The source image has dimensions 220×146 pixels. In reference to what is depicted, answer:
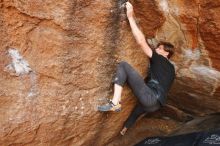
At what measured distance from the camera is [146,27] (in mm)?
5250

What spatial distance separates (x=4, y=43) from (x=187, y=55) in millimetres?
2261

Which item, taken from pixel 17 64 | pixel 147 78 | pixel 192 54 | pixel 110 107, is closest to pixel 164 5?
pixel 192 54

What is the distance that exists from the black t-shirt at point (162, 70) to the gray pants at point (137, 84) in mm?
193

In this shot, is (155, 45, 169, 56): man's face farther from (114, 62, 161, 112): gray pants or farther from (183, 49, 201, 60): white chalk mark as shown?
(114, 62, 161, 112): gray pants

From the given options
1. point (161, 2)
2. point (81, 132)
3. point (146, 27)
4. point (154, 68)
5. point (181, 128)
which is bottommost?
point (181, 128)

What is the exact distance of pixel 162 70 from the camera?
517cm

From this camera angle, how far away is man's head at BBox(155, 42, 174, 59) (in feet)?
17.0

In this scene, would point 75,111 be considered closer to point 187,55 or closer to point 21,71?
point 21,71

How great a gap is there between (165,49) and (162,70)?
0.26m

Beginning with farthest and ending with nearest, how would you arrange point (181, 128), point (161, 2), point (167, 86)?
point (181, 128)
point (167, 86)
point (161, 2)

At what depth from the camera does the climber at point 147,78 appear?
15.9ft

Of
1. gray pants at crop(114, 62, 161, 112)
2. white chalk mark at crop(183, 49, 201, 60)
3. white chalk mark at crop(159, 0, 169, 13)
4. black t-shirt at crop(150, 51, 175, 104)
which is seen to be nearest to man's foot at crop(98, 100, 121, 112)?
gray pants at crop(114, 62, 161, 112)

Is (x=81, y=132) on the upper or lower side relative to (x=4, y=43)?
lower

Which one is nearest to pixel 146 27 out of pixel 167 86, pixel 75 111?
pixel 167 86
